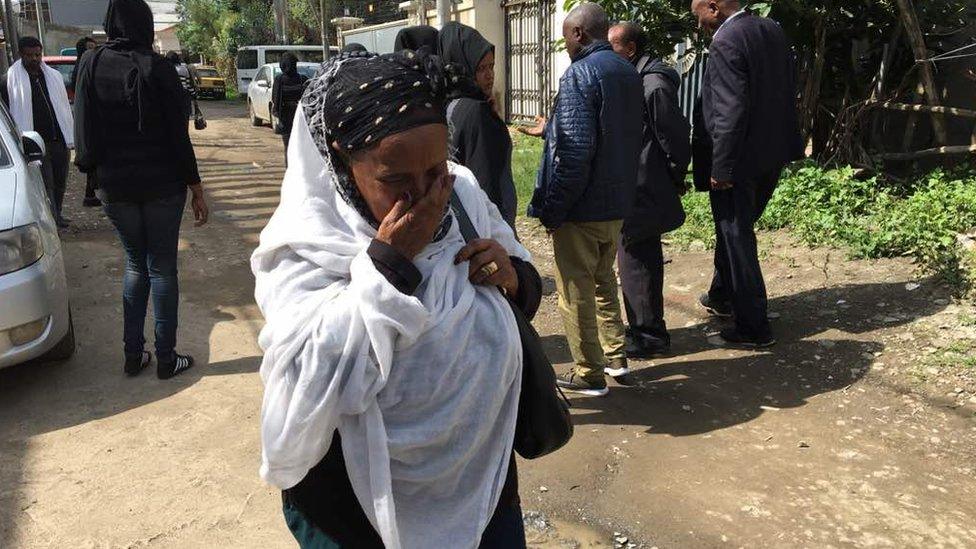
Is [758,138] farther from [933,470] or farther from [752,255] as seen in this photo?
[933,470]

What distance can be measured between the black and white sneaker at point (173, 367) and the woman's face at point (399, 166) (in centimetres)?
350

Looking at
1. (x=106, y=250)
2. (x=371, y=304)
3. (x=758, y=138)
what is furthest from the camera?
(x=106, y=250)

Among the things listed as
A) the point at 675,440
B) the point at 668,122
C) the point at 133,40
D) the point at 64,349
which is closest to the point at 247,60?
the point at 64,349

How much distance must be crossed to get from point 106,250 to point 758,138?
5605 millimetres

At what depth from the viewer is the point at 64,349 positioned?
4680 millimetres

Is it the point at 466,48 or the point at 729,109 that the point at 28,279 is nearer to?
the point at 466,48

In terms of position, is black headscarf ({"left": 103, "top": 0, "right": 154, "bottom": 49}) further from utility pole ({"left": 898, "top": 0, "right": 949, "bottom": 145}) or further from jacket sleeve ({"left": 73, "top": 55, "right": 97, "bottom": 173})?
utility pole ({"left": 898, "top": 0, "right": 949, "bottom": 145})

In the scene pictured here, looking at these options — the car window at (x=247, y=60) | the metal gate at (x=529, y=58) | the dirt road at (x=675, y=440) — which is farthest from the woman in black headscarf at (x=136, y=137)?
the car window at (x=247, y=60)

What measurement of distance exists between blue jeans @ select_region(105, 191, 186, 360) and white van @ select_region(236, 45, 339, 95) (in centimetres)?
1899

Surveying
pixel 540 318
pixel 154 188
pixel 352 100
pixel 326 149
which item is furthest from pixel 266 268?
pixel 540 318

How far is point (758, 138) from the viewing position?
459 cm

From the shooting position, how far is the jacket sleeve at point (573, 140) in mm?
3885

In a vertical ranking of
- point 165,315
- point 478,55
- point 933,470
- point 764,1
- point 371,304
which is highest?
point 764,1

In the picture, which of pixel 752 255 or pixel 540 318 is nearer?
pixel 752 255
